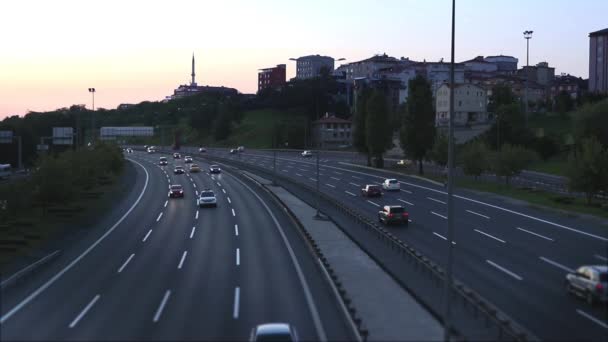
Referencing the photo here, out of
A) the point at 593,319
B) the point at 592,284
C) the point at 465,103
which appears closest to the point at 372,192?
the point at 592,284

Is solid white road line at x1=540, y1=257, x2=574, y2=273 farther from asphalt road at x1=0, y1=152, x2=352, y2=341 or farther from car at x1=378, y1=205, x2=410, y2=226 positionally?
car at x1=378, y1=205, x2=410, y2=226

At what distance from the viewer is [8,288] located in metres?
24.7

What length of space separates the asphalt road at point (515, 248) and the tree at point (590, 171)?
3991mm

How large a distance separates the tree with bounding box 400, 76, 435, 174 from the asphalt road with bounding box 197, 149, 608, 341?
50.7 feet

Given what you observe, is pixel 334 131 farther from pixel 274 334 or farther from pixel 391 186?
pixel 274 334

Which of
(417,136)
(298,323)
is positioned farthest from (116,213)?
(417,136)

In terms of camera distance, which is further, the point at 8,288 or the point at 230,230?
the point at 230,230

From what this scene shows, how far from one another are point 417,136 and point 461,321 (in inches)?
2320

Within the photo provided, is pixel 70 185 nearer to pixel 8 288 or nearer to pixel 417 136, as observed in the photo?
pixel 8 288

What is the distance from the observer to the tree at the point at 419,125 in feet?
251

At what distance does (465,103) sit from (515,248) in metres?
95.0

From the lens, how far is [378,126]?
280ft

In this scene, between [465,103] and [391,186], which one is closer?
[391,186]

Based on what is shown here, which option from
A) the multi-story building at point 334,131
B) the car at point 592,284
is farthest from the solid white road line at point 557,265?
the multi-story building at point 334,131
